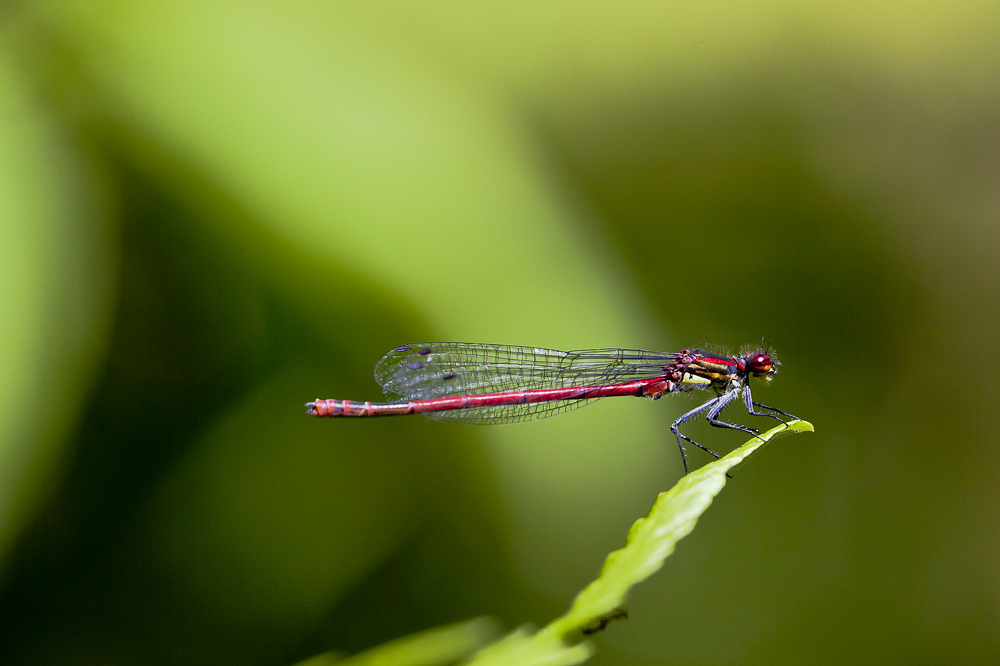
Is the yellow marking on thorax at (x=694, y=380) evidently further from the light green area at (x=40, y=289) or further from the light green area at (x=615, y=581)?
the light green area at (x=40, y=289)

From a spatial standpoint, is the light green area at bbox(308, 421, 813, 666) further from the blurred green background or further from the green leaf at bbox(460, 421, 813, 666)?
the blurred green background

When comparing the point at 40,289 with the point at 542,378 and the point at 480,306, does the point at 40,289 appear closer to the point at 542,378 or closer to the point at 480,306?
the point at 480,306

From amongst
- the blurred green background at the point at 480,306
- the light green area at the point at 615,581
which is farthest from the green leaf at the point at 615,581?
the blurred green background at the point at 480,306

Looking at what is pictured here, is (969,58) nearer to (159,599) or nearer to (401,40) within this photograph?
(401,40)

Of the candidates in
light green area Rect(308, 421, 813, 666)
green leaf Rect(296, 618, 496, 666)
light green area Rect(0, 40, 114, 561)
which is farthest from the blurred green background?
light green area Rect(308, 421, 813, 666)

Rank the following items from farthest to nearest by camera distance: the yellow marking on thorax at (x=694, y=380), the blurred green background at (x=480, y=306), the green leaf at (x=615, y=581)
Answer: the yellow marking on thorax at (x=694, y=380), the blurred green background at (x=480, y=306), the green leaf at (x=615, y=581)

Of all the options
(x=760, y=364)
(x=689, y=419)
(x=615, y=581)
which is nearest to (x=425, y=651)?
(x=615, y=581)
